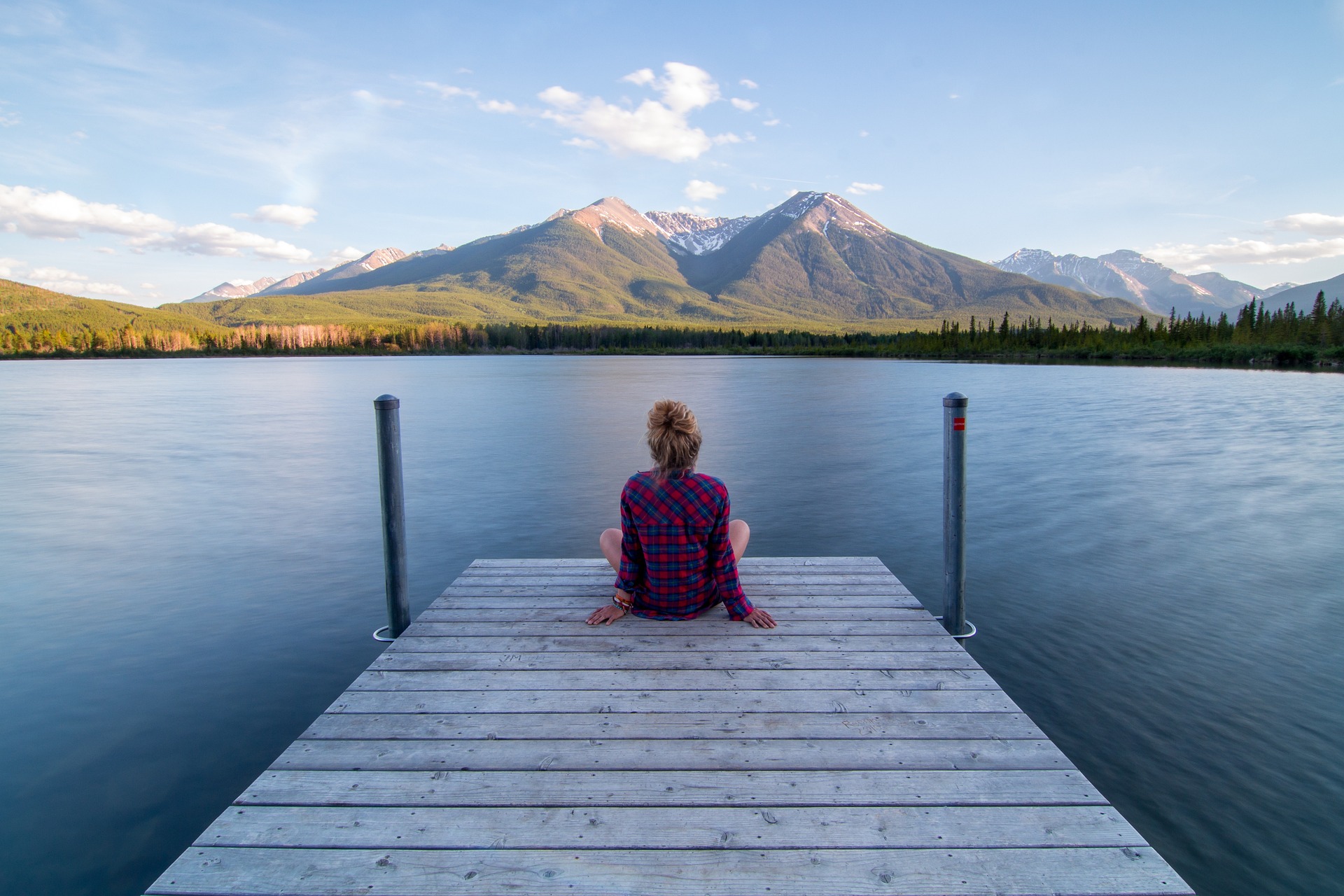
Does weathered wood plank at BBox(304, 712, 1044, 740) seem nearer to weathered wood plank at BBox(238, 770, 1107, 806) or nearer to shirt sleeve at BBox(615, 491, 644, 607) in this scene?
weathered wood plank at BBox(238, 770, 1107, 806)

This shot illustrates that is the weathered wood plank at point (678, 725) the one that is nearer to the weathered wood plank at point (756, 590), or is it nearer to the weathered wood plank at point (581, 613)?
the weathered wood plank at point (581, 613)

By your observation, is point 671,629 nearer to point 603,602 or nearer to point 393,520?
point 603,602

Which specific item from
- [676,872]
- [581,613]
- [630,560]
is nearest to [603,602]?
[581,613]

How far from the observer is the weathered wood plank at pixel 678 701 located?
4.27 metres

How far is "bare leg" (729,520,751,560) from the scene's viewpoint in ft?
19.0

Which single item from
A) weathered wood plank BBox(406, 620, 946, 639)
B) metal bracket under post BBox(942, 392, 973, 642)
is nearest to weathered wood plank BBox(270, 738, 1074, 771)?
weathered wood plank BBox(406, 620, 946, 639)

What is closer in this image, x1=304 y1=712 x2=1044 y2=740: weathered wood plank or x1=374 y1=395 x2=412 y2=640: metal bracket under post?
x1=304 y1=712 x2=1044 y2=740: weathered wood plank

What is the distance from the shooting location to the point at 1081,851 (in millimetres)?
3070

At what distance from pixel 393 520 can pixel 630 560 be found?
94.3 inches

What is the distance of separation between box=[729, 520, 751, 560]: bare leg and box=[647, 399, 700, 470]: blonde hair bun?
3.09ft

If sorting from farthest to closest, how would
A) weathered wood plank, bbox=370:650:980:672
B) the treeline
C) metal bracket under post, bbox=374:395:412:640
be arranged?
the treeline
metal bracket under post, bbox=374:395:412:640
weathered wood plank, bbox=370:650:980:672

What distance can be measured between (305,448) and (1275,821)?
2585 cm

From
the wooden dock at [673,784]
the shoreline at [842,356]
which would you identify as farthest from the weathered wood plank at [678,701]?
the shoreline at [842,356]

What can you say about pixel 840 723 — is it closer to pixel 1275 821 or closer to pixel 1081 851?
pixel 1081 851
